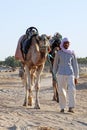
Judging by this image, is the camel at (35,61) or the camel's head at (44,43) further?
the camel at (35,61)

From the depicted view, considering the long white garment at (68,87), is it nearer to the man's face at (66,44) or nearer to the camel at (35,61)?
the man's face at (66,44)

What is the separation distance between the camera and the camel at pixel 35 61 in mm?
15016

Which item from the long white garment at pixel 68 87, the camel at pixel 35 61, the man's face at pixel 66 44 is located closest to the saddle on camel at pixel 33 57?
the camel at pixel 35 61

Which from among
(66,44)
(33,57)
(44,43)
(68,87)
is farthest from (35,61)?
(68,87)

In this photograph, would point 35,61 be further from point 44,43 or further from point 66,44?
point 66,44

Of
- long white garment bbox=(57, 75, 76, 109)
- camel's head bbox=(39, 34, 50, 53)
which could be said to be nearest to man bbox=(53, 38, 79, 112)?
long white garment bbox=(57, 75, 76, 109)

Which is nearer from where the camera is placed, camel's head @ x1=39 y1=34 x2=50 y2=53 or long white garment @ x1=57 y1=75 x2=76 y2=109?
long white garment @ x1=57 y1=75 x2=76 y2=109

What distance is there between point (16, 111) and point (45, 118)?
150 centimetres

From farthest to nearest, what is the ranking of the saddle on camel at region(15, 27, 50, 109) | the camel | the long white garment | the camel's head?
the saddle on camel at region(15, 27, 50, 109)
the camel
the camel's head
the long white garment

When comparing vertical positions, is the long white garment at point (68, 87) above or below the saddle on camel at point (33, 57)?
below

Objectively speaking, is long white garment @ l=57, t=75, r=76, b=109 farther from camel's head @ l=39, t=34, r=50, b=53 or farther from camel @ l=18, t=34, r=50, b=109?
camel's head @ l=39, t=34, r=50, b=53

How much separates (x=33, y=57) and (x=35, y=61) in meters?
0.14

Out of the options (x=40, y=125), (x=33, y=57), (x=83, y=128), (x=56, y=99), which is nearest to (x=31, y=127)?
(x=40, y=125)

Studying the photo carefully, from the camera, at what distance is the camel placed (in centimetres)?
1502
